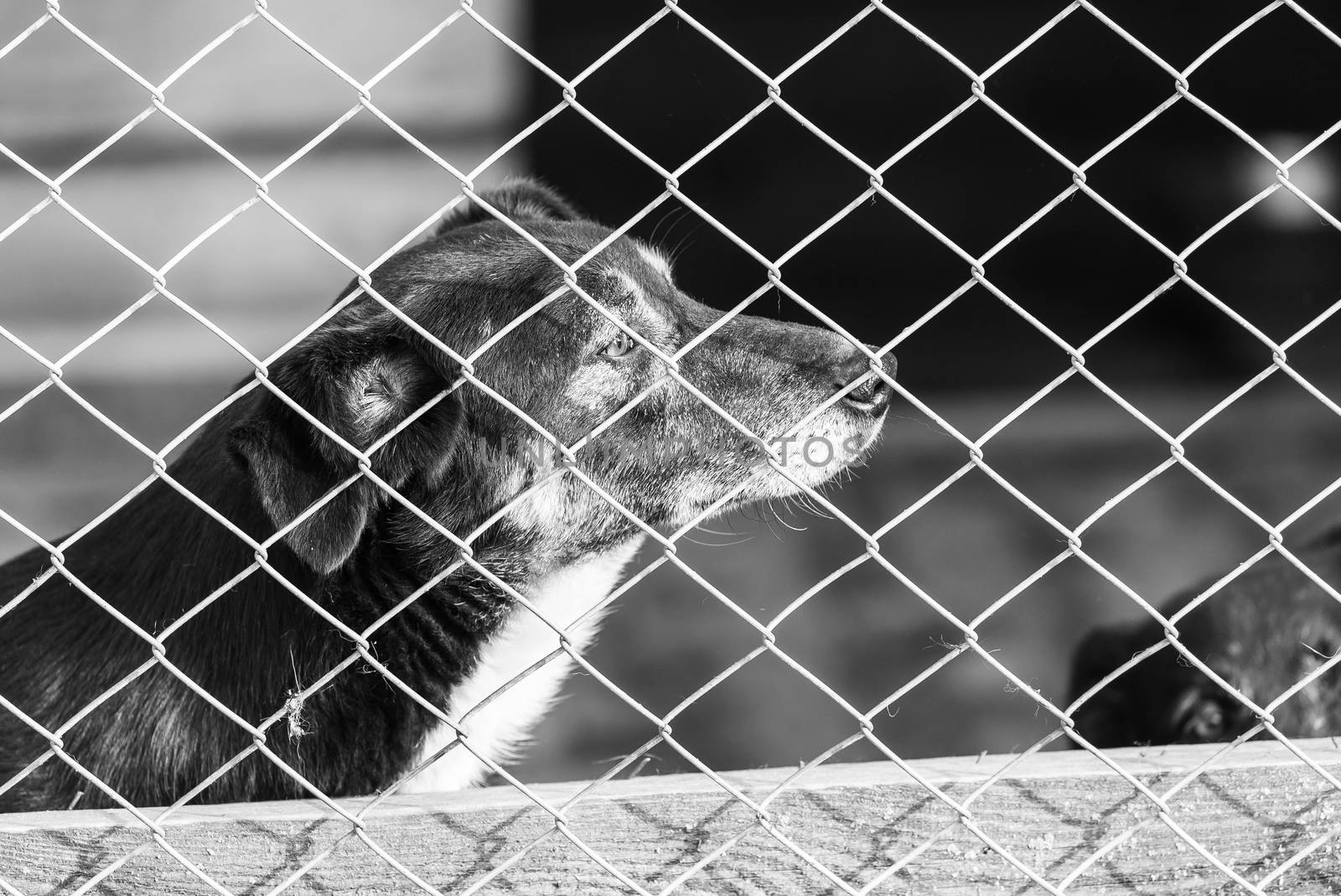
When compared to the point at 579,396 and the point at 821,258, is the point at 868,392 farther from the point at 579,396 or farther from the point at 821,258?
the point at 821,258

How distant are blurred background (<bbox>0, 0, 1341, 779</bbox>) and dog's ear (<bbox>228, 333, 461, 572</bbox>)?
6.70 ft

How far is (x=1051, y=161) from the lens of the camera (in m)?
8.78

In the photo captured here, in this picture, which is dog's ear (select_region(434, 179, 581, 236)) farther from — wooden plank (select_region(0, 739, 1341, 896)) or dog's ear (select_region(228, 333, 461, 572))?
wooden plank (select_region(0, 739, 1341, 896))

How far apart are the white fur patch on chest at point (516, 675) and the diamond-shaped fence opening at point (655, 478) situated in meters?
0.02

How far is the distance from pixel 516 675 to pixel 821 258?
6285 millimetres

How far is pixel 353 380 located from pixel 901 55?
715 centimetres

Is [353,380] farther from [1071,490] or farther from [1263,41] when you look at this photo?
[1263,41]

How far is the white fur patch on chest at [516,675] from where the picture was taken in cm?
262

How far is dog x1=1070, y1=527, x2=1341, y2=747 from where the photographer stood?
3379mm

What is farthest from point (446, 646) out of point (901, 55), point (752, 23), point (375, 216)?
point (901, 55)

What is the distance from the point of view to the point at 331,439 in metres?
2.20

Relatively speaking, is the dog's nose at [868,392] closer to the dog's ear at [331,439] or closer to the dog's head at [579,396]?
the dog's head at [579,396]

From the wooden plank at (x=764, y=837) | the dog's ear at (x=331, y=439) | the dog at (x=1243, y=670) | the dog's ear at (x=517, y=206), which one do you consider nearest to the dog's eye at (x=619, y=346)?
the dog's ear at (x=331, y=439)

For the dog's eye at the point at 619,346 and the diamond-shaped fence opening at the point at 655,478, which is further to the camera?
the dog's eye at the point at 619,346
